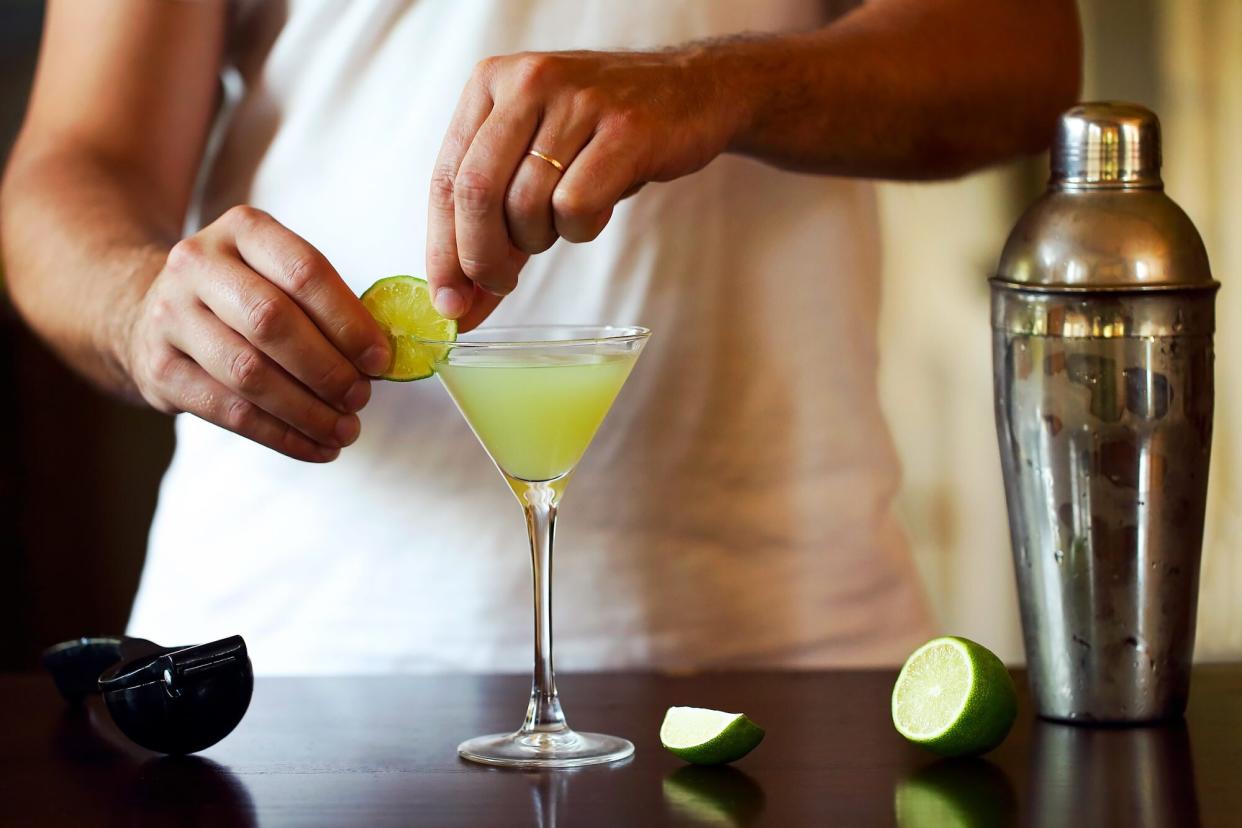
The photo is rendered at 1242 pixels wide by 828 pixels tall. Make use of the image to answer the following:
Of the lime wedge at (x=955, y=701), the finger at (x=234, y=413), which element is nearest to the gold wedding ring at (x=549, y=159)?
the finger at (x=234, y=413)

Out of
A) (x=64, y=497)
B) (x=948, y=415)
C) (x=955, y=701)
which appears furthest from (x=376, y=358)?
(x=948, y=415)

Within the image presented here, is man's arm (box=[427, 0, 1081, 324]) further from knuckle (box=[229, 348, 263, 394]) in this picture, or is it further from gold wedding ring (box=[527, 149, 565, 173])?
knuckle (box=[229, 348, 263, 394])

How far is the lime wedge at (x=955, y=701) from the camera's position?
1046 mm

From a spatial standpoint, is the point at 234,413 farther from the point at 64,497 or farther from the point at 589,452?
the point at 64,497

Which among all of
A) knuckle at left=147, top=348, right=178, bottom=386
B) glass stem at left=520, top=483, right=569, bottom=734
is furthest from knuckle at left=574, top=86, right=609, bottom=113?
knuckle at left=147, top=348, right=178, bottom=386

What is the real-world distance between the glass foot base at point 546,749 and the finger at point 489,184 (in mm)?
360

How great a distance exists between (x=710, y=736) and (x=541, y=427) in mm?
271

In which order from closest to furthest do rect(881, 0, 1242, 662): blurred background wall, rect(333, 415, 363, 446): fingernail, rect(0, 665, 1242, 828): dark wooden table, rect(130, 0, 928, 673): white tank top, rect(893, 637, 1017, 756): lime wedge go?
rect(0, 665, 1242, 828): dark wooden table → rect(893, 637, 1017, 756): lime wedge → rect(333, 415, 363, 446): fingernail → rect(130, 0, 928, 673): white tank top → rect(881, 0, 1242, 662): blurred background wall

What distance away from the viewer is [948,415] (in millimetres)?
2875

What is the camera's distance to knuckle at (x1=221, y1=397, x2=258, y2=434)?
1.28 m

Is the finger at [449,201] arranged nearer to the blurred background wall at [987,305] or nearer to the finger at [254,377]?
the finger at [254,377]

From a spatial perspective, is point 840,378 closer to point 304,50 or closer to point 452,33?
point 452,33

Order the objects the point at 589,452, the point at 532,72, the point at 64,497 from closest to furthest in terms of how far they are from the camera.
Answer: the point at 532,72, the point at 589,452, the point at 64,497

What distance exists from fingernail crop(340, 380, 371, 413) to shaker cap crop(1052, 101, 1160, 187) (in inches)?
23.1
